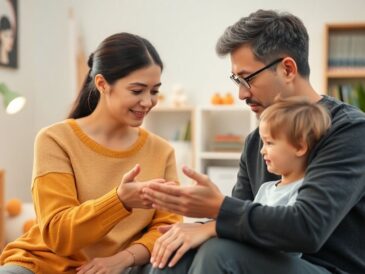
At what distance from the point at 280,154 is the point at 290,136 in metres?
0.06

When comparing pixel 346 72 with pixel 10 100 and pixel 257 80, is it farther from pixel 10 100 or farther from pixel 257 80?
pixel 257 80

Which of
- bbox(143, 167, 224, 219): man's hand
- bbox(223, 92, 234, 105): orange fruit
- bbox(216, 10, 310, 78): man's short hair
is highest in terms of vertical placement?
bbox(216, 10, 310, 78): man's short hair

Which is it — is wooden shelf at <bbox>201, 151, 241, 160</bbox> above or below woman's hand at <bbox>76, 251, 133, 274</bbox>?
below

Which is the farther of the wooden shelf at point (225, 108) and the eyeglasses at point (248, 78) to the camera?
the wooden shelf at point (225, 108)

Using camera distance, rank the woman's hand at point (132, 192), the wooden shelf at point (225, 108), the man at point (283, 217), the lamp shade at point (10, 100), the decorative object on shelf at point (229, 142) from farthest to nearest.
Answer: the decorative object on shelf at point (229, 142), the wooden shelf at point (225, 108), the lamp shade at point (10, 100), the woman's hand at point (132, 192), the man at point (283, 217)

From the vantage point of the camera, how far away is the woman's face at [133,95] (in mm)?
1783

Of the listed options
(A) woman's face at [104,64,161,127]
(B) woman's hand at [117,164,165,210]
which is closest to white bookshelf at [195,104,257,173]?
(A) woman's face at [104,64,161,127]

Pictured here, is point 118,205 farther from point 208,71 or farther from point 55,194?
point 208,71

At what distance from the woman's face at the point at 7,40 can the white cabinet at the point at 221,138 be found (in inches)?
61.5

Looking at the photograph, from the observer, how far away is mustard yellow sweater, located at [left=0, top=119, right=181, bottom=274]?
63.0 inches

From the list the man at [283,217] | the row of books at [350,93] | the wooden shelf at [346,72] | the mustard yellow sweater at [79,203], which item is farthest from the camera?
the wooden shelf at [346,72]

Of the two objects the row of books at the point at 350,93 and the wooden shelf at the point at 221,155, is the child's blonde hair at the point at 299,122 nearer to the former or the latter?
the row of books at the point at 350,93

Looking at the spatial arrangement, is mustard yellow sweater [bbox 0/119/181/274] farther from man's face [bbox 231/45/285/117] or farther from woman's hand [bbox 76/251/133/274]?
man's face [bbox 231/45/285/117]

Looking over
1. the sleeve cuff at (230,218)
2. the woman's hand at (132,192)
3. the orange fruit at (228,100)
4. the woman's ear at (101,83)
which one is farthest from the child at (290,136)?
the orange fruit at (228,100)
